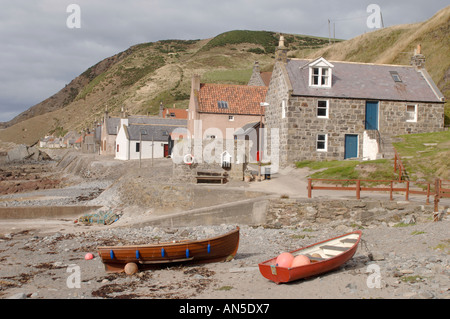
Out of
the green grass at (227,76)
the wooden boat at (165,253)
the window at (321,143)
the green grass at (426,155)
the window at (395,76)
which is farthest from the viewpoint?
the green grass at (227,76)

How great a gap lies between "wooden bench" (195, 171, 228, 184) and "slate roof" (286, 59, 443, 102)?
8.93 metres

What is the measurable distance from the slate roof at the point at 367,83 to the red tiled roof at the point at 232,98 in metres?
10.5

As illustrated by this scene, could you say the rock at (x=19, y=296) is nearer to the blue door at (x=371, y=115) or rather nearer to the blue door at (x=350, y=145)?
the blue door at (x=350, y=145)

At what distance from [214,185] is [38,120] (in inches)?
6729

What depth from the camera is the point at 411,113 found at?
31672 mm

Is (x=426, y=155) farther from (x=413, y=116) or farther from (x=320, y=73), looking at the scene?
(x=320, y=73)

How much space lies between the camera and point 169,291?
11453 millimetres

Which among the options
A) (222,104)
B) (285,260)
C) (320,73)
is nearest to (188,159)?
(320,73)

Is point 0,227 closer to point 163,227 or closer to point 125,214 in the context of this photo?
point 125,214

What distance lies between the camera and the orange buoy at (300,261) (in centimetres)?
1094

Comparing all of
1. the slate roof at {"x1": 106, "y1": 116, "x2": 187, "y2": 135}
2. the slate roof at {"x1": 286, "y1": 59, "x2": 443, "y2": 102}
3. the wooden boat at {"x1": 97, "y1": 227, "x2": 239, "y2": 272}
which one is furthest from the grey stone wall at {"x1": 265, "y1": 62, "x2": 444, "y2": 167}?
the slate roof at {"x1": 106, "y1": 116, "x2": 187, "y2": 135}

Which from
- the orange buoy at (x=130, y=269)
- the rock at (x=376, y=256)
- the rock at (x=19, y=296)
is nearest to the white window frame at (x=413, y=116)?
the rock at (x=376, y=256)

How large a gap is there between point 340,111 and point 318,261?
21306 millimetres
